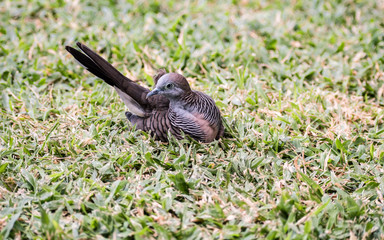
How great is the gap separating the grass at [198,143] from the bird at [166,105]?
0.36ft

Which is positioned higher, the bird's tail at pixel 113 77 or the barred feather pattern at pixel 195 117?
the bird's tail at pixel 113 77

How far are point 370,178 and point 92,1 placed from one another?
418cm

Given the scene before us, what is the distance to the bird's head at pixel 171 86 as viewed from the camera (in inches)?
130

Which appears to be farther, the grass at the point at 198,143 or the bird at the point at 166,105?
the bird at the point at 166,105

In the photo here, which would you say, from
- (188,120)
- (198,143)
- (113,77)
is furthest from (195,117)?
(113,77)

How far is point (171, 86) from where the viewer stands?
3309 mm

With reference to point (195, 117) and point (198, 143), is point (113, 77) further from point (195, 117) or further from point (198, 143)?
point (198, 143)

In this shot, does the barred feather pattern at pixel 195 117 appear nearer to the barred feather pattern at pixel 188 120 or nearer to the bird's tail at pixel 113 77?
the barred feather pattern at pixel 188 120

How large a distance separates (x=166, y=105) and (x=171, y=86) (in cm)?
27

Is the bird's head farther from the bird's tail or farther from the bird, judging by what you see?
the bird's tail

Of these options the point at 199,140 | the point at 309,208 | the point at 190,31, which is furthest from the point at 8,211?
the point at 190,31

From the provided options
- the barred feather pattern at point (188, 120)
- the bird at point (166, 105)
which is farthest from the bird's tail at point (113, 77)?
the barred feather pattern at point (188, 120)

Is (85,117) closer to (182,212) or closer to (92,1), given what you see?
(182,212)

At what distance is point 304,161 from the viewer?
3.33m
